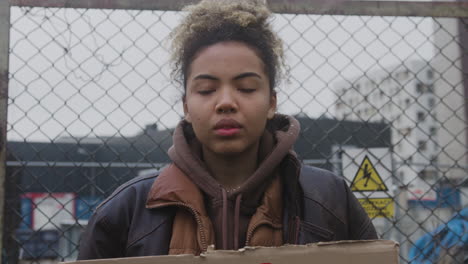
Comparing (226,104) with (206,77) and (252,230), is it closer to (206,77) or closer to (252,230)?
(206,77)

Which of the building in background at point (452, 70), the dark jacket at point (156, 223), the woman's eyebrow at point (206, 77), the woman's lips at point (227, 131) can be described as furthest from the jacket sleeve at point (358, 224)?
the building in background at point (452, 70)

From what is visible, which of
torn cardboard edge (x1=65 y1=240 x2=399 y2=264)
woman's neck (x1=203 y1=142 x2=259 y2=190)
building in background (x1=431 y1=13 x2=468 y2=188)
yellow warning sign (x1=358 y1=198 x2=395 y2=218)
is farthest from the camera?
building in background (x1=431 y1=13 x2=468 y2=188)

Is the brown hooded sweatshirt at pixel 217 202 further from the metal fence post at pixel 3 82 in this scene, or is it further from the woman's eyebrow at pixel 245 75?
the metal fence post at pixel 3 82

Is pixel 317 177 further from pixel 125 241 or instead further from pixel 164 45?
pixel 164 45

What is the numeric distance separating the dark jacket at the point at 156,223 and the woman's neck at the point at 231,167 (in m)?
0.19

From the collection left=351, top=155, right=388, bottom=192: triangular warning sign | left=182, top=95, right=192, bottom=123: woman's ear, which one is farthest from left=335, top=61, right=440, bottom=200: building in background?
left=182, top=95, right=192, bottom=123: woman's ear

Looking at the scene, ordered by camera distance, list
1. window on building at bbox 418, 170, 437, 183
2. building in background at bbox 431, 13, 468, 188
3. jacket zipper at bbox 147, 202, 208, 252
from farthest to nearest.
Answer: window on building at bbox 418, 170, 437, 183 < building in background at bbox 431, 13, 468, 188 < jacket zipper at bbox 147, 202, 208, 252

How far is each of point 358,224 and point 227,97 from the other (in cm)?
63

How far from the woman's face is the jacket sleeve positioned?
418mm

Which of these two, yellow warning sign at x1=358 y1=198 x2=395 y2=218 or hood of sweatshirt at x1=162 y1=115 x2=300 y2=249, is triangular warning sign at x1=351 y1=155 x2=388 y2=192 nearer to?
yellow warning sign at x1=358 y1=198 x2=395 y2=218

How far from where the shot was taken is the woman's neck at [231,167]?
1.49 metres

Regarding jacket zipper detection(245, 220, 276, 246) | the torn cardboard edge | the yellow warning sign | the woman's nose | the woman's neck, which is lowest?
the torn cardboard edge

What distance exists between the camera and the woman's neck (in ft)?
4.90

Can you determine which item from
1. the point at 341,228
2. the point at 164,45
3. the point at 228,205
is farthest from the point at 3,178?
the point at 341,228
